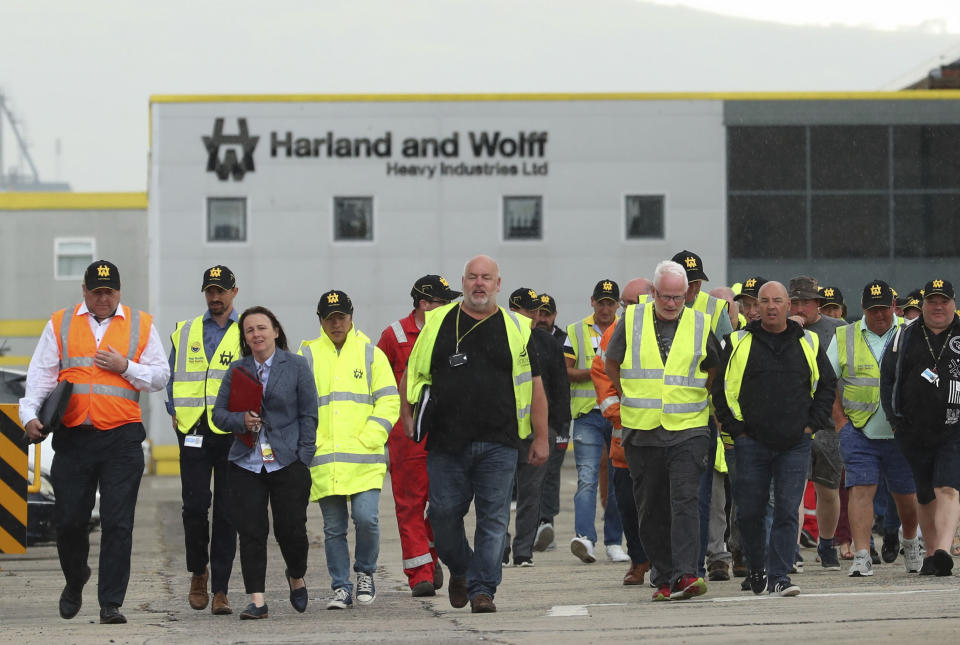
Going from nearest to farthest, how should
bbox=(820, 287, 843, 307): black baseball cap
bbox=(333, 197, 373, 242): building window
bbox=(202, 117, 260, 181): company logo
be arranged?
bbox=(820, 287, 843, 307): black baseball cap, bbox=(202, 117, 260, 181): company logo, bbox=(333, 197, 373, 242): building window

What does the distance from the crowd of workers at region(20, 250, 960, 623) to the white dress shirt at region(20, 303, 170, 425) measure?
0.01 metres

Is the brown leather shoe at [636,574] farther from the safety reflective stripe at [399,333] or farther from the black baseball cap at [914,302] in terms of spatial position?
the black baseball cap at [914,302]

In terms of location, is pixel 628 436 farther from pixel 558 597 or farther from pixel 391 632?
pixel 391 632

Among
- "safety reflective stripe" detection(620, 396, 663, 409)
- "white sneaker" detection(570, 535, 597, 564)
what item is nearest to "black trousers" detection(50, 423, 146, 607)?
"safety reflective stripe" detection(620, 396, 663, 409)

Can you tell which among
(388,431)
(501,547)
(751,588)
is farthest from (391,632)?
(751,588)

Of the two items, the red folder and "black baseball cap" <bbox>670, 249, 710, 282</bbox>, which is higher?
"black baseball cap" <bbox>670, 249, 710, 282</bbox>

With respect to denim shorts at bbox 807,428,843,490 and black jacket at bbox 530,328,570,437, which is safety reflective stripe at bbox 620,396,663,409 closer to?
black jacket at bbox 530,328,570,437

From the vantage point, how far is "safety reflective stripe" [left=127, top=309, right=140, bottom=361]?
10.1 metres

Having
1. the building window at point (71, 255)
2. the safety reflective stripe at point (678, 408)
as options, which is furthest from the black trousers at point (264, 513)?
the building window at point (71, 255)

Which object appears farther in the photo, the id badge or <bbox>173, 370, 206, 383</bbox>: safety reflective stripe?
<bbox>173, 370, 206, 383</bbox>: safety reflective stripe

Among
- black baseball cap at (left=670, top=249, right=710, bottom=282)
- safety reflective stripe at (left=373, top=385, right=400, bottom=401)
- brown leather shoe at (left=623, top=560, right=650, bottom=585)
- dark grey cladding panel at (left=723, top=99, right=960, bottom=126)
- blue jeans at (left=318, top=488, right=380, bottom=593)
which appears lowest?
brown leather shoe at (left=623, top=560, right=650, bottom=585)

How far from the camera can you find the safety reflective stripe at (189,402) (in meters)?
10.6

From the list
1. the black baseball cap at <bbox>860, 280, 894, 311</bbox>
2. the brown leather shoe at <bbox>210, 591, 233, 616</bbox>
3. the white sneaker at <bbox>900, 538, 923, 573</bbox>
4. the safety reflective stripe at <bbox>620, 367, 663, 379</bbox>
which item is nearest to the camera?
the brown leather shoe at <bbox>210, 591, 233, 616</bbox>

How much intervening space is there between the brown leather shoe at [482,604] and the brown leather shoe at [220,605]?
5.05 feet
